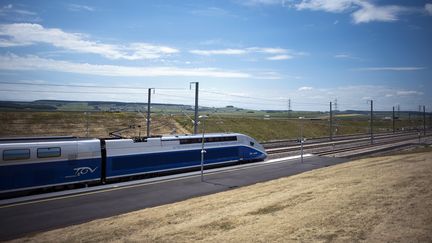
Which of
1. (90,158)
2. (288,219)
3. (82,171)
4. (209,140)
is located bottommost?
(288,219)

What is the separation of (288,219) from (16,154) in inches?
804

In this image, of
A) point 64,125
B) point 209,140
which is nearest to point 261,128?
point 64,125

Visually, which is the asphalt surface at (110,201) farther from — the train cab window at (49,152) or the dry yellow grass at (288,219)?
the train cab window at (49,152)

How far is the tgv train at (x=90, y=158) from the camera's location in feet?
78.9

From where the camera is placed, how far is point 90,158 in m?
28.0

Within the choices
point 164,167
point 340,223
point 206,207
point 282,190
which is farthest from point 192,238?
point 164,167

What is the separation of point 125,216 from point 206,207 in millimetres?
5122

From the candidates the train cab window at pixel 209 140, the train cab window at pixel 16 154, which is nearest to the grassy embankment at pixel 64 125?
the train cab window at pixel 209 140

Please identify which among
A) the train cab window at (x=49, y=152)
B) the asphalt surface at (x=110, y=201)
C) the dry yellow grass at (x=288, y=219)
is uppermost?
the train cab window at (x=49, y=152)

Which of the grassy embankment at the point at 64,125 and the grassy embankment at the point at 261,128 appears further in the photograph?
the grassy embankment at the point at 261,128

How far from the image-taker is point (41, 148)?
25234 mm

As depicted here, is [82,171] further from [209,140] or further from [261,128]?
[261,128]

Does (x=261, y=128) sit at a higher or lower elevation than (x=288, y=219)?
higher

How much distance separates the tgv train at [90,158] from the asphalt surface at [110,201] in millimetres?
2005
